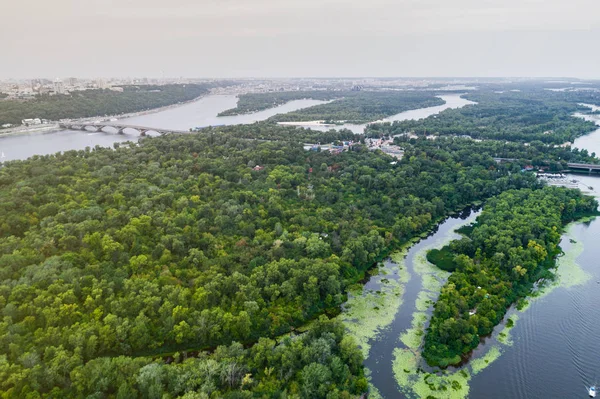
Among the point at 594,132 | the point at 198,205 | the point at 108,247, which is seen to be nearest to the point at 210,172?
the point at 198,205

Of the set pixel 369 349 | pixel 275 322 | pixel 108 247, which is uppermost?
pixel 108 247

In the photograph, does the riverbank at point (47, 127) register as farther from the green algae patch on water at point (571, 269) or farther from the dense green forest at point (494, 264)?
the green algae patch on water at point (571, 269)

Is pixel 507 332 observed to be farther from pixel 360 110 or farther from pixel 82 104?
pixel 82 104

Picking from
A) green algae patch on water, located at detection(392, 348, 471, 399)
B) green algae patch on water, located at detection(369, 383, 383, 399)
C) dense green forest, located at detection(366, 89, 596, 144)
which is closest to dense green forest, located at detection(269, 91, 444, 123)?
dense green forest, located at detection(366, 89, 596, 144)

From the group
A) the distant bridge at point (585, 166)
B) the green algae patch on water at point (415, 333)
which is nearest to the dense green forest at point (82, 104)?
the green algae patch on water at point (415, 333)

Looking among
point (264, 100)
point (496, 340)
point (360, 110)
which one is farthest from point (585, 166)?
point (264, 100)

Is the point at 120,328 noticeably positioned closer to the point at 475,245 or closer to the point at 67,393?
the point at 67,393
